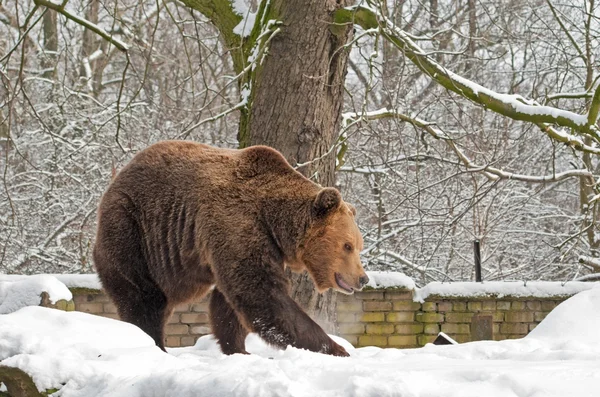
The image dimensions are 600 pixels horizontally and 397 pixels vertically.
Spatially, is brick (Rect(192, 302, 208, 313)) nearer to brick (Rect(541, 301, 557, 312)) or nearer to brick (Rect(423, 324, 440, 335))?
brick (Rect(423, 324, 440, 335))

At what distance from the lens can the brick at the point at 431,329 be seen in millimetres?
10158

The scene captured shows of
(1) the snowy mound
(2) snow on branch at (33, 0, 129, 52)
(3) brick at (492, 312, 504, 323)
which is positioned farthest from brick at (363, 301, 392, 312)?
(2) snow on branch at (33, 0, 129, 52)

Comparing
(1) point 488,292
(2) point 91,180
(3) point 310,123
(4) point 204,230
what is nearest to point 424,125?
(3) point 310,123

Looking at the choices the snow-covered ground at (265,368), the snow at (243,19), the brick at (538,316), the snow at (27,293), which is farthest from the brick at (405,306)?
the snow at (27,293)

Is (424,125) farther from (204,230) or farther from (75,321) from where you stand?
(75,321)

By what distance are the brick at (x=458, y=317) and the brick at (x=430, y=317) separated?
8 cm

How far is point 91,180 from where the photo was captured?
13953 mm

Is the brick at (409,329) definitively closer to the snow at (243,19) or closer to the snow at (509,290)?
the snow at (509,290)

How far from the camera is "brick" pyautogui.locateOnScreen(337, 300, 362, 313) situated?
10094 millimetres

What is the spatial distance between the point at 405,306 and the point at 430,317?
0.33 metres

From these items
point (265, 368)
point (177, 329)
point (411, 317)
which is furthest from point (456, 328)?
point (265, 368)

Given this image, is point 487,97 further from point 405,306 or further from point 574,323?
point 405,306

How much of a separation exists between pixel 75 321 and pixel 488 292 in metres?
6.88

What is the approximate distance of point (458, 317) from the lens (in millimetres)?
10180
